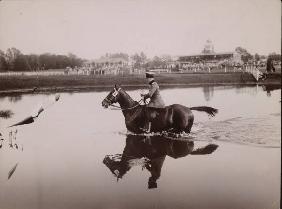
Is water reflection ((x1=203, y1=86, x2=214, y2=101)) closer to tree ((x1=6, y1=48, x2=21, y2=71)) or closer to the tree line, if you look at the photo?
the tree line

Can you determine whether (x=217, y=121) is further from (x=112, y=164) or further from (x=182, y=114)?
(x=112, y=164)

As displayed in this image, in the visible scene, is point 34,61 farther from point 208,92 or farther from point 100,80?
point 208,92

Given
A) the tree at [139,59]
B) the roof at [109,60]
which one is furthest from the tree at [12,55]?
the tree at [139,59]

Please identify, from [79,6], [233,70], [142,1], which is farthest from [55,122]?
[233,70]

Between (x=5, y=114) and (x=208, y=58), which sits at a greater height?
(x=208, y=58)

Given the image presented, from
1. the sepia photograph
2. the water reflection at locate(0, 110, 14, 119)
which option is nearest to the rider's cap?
the sepia photograph

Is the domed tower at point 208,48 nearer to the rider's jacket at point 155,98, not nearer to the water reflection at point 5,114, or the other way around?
the rider's jacket at point 155,98

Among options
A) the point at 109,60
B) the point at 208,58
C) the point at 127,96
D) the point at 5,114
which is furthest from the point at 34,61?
the point at 208,58
